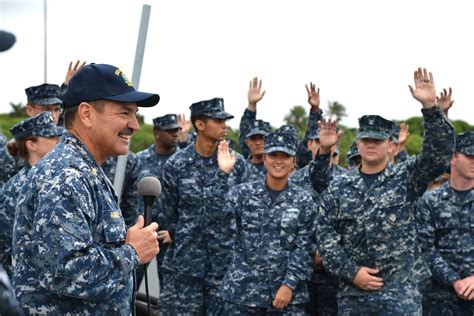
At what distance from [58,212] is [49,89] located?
472cm

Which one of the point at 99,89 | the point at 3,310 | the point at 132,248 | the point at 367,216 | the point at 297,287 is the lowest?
the point at 297,287

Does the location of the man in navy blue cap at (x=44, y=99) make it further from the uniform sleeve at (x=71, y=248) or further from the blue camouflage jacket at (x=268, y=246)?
the uniform sleeve at (x=71, y=248)

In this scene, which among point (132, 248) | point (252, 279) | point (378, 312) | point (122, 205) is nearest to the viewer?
point (132, 248)

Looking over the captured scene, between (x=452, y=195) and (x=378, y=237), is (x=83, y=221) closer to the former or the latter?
(x=378, y=237)

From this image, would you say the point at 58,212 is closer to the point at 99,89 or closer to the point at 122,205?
the point at 99,89

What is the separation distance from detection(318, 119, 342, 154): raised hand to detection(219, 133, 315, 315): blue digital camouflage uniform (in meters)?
0.36

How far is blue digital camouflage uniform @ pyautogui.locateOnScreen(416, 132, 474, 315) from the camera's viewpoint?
6926 mm

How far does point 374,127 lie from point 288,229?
1.12 m

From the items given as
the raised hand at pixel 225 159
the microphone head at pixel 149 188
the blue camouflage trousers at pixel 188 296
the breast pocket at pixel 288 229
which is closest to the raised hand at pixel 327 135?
the breast pocket at pixel 288 229

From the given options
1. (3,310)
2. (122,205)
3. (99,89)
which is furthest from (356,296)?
(3,310)

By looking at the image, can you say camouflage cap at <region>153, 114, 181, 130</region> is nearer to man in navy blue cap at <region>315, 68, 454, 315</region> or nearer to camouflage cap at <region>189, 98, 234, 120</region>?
camouflage cap at <region>189, 98, 234, 120</region>

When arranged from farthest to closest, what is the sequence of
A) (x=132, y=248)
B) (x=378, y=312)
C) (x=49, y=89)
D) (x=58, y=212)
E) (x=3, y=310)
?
(x=49, y=89), (x=378, y=312), (x=132, y=248), (x=58, y=212), (x=3, y=310)

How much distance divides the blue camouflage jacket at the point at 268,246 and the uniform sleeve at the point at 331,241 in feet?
0.71

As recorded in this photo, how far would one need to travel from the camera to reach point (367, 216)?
240 inches
